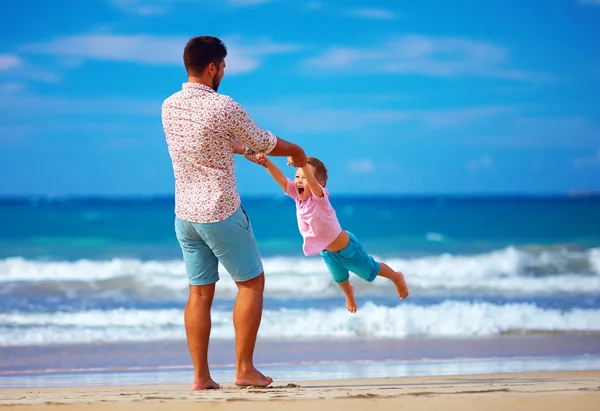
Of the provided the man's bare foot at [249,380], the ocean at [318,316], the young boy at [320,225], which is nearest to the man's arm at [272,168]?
the young boy at [320,225]

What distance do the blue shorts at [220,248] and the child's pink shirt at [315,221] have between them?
0.84 meters

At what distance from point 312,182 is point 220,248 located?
931 mm

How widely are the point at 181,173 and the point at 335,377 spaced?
208 cm

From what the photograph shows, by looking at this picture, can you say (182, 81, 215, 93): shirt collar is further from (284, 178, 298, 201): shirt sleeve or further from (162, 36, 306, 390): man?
(284, 178, 298, 201): shirt sleeve

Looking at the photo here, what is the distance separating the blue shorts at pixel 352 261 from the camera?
5023mm

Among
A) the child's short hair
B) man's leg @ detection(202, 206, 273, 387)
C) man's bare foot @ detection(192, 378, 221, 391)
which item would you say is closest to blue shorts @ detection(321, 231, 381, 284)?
the child's short hair

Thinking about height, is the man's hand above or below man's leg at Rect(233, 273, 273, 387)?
above

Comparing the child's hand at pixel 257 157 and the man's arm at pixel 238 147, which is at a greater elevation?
the man's arm at pixel 238 147

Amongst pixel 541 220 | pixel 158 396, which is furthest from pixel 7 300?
pixel 541 220

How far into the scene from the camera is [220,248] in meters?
3.95

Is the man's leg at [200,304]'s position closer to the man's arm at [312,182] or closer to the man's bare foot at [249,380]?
the man's bare foot at [249,380]

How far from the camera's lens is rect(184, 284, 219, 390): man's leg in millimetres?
4148

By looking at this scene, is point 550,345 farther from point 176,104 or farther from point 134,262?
point 134,262

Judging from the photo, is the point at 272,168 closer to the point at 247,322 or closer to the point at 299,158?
the point at 299,158
